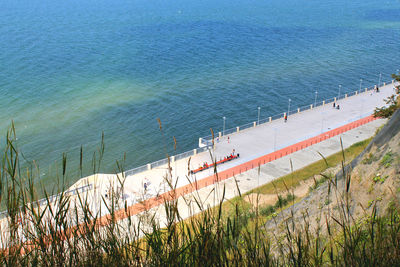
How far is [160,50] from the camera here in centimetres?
7756

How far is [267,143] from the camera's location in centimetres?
3878

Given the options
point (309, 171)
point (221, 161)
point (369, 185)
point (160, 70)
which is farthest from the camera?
point (160, 70)

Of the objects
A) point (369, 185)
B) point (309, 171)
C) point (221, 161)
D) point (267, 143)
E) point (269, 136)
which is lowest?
point (221, 161)

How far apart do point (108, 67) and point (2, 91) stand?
17.8 m

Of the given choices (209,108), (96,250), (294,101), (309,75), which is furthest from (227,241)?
(309,75)

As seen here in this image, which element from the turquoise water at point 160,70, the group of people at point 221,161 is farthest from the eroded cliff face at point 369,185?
the turquoise water at point 160,70

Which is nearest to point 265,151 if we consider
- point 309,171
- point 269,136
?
point 269,136

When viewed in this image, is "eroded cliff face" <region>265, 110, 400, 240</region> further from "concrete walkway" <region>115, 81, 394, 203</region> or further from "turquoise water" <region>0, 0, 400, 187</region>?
"turquoise water" <region>0, 0, 400, 187</region>

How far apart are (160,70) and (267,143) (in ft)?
104

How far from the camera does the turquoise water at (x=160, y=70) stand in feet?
143

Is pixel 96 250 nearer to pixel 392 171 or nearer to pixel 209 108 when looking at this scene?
pixel 392 171

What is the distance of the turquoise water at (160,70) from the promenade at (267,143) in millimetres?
3984

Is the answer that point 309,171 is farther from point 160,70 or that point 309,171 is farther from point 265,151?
point 160,70

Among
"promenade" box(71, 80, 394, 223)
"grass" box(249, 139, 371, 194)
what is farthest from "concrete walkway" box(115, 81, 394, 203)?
"grass" box(249, 139, 371, 194)
